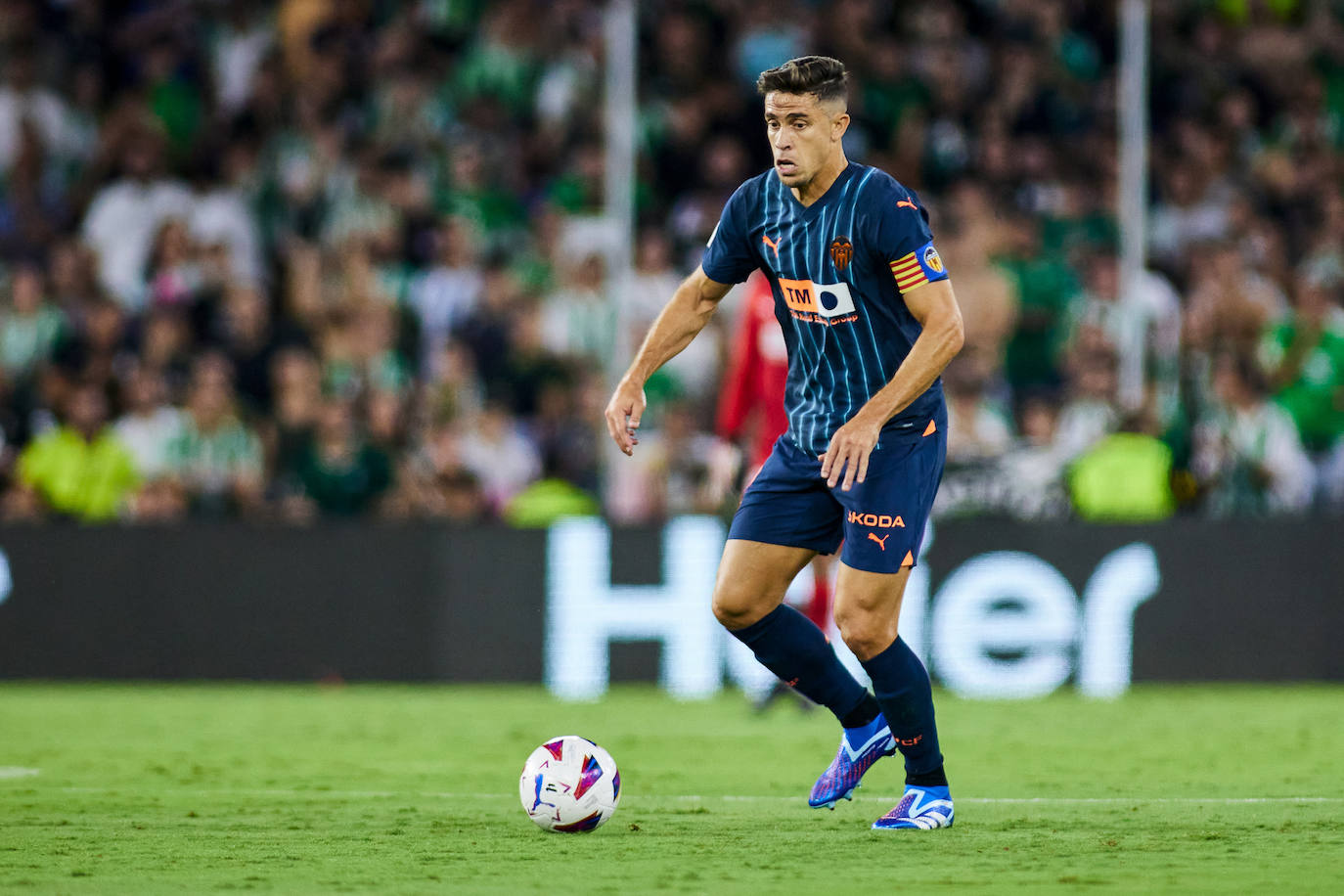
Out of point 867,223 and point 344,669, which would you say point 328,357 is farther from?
point 867,223

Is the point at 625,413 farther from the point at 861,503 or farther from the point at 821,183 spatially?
the point at 821,183

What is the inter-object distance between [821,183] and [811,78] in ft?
1.12

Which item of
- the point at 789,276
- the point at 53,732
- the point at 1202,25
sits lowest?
the point at 53,732

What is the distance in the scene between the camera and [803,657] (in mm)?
6613

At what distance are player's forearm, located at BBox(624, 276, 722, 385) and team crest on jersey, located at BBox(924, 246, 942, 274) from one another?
83 centimetres

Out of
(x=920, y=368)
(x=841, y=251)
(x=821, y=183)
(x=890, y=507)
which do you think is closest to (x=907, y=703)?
(x=890, y=507)

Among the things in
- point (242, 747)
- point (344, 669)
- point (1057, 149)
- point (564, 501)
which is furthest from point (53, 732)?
point (1057, 149)

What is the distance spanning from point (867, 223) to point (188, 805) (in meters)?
3.22

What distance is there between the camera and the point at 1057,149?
14977 mm

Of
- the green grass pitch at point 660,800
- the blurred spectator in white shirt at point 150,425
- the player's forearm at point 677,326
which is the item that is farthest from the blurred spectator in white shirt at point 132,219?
the player's forearm at point 677,326

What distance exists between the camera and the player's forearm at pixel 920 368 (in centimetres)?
598

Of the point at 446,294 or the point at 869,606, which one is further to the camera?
the point at 446,294

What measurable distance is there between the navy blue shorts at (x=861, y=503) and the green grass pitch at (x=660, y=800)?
0.91m

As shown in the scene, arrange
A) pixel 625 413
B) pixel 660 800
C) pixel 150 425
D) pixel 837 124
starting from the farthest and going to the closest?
1. pixel 150 425
2. pixel 660 800
3. pixel 625 413
4. pixel 837 124
